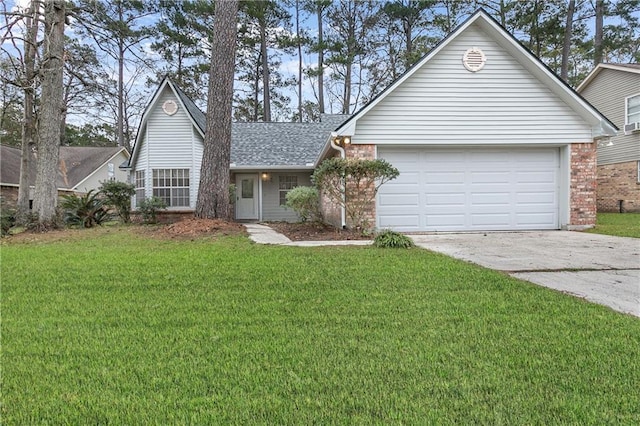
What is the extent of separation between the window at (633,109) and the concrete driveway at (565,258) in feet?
33.6

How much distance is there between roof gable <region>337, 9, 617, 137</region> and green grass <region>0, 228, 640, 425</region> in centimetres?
575

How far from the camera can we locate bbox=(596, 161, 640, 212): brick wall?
15.7 m

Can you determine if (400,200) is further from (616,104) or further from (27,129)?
(27,129)

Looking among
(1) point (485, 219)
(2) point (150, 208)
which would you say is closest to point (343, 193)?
(1) point (485, 219)

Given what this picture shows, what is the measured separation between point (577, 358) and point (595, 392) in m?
0.43

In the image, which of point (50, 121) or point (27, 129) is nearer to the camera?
point (50, 121)

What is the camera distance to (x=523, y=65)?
967 centimetres

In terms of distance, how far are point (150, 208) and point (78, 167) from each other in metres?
17.5

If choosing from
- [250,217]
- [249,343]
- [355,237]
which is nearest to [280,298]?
[249,343]

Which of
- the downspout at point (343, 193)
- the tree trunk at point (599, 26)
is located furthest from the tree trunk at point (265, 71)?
the tree trunk at point (599, 26)

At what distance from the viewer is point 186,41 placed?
23.6m

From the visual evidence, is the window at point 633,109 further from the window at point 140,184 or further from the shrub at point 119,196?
the window at point 140,184

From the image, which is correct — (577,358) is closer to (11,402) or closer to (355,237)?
(11,402)

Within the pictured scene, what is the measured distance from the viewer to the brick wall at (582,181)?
9852 millimetres
